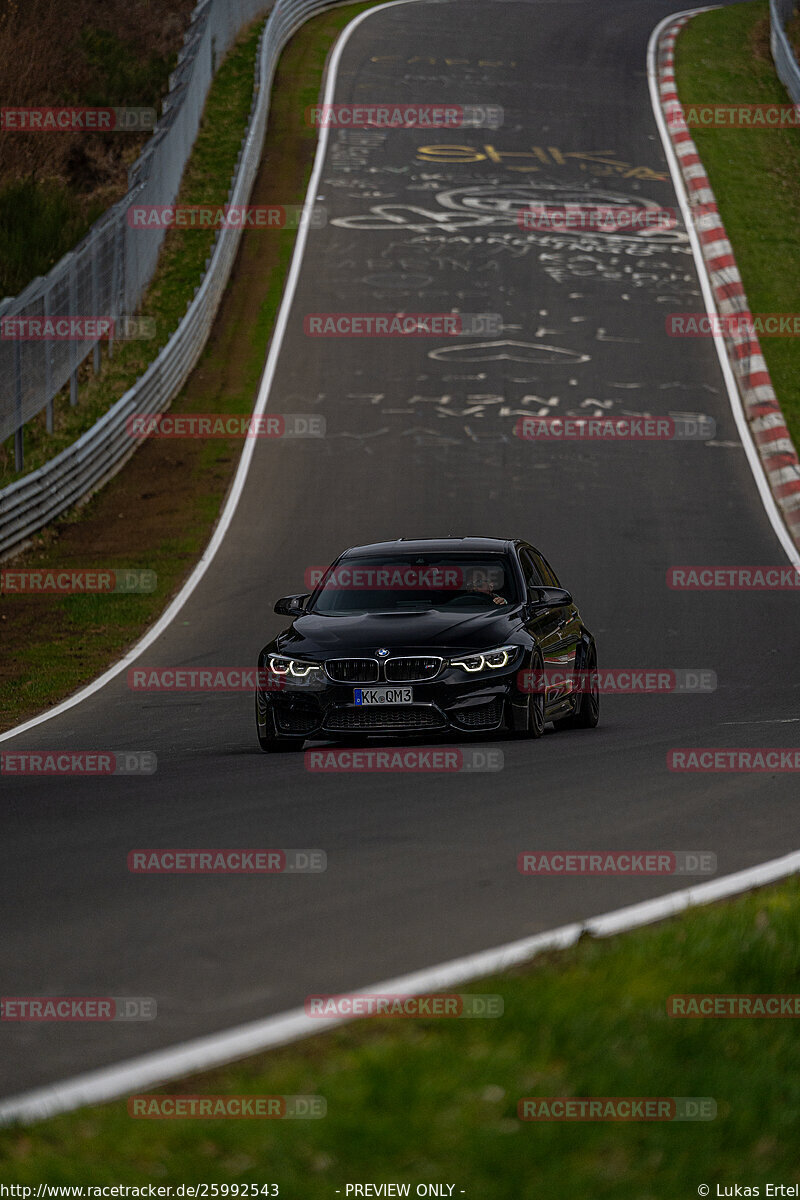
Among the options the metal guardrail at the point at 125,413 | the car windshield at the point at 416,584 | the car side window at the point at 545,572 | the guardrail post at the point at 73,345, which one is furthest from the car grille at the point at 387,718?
the guardrail post at the point at 73,345

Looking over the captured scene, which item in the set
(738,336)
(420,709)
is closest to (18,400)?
(420,709)

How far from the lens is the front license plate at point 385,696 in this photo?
10.8 m

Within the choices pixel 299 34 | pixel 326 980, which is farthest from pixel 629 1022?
pixel 299 34

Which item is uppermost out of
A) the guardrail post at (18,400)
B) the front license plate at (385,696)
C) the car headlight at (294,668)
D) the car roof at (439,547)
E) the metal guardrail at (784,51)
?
the metal guardrail at (784,51)

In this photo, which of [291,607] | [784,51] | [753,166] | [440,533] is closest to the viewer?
[291,607]

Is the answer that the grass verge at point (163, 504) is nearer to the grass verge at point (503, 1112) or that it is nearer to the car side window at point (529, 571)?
the car side window at point (529, 571)

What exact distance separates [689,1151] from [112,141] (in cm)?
4403

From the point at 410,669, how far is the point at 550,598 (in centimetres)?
159

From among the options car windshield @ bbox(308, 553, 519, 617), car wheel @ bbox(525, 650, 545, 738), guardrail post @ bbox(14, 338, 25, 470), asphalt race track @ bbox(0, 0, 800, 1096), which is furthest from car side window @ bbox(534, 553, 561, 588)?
guardrail post @ bbox(14, 338, 25, 470)

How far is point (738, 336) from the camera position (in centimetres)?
3136

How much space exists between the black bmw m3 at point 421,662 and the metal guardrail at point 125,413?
367 inches

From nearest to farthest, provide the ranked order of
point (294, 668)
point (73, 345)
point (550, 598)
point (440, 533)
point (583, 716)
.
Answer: point (294, 668)
point (550, 598)
point (583, 716)
point (440, 533)
point (73, 345)

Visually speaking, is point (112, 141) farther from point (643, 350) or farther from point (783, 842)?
point (783, 842)

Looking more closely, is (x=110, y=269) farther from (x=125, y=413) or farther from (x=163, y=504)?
(x=163, y=504)
